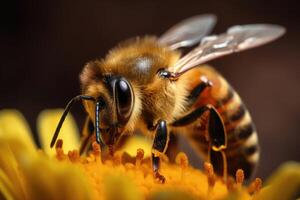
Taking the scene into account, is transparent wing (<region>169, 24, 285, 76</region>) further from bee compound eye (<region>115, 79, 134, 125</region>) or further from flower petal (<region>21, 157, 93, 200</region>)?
flower petal (<region>21, 157, 93, 200</region>)

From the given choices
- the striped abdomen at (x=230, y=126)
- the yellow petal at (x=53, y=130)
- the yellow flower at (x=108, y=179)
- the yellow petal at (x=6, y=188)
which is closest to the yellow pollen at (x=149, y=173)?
the yellow flower at (x=108, y=179)

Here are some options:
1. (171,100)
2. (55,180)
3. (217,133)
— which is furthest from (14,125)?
(55,180)

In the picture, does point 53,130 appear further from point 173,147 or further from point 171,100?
point 171,100

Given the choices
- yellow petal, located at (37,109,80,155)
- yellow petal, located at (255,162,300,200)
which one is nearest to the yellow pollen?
yellow petal, located at (255,162,300,200)

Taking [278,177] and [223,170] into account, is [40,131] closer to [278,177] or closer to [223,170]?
[223,170]

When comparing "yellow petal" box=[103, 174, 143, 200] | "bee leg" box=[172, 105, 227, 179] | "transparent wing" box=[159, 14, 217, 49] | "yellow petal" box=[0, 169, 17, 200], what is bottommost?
"yellow petal" box=[103, 174, 143, 200]

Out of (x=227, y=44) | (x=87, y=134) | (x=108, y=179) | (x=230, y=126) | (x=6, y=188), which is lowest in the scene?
(x=108, y=179)
